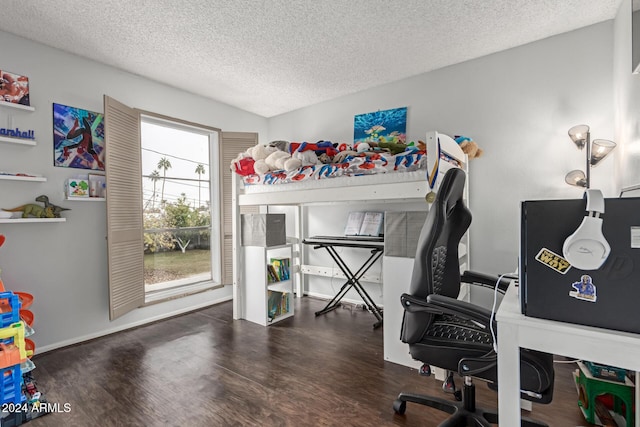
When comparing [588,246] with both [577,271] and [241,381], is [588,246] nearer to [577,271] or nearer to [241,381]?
[577,271]

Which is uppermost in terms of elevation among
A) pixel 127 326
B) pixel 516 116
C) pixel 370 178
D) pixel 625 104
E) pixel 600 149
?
pixel 516 116

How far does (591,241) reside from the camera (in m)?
0.83

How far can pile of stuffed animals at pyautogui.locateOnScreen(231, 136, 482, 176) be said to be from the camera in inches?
98.8

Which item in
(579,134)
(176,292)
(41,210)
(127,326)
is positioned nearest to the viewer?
(579,134)

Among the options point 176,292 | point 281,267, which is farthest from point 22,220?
point 281,267

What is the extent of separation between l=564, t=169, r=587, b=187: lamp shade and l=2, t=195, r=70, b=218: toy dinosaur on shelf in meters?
4.06

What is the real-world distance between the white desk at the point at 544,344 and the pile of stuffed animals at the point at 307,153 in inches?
Result: 60.7

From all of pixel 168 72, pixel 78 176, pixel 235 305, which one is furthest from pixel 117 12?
pixel 235 305

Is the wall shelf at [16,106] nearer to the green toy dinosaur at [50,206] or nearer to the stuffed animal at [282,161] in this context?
the green toy dinosaur at [50,206]

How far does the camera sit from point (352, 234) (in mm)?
3547

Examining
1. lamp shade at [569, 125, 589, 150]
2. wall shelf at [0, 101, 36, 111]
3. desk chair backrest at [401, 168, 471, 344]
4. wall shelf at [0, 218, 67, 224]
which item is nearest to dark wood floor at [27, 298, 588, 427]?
desk chair backrest at [401, 168, 471, 344]

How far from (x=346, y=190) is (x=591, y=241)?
5.71 ft

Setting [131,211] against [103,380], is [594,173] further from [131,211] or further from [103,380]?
[131,211]

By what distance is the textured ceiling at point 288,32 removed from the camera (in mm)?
2197
